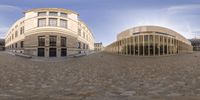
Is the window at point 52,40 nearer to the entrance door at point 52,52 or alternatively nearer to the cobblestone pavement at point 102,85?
the entrance door at point 52,52

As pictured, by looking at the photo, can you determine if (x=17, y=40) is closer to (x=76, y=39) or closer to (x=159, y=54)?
(x=76, y=39)

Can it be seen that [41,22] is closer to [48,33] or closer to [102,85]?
[48,33]

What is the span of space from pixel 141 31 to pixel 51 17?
55.1 feet

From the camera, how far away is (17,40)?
46.8 m

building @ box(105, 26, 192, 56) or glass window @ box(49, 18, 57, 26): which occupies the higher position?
glass window @ box(49, 18, 57, 26)

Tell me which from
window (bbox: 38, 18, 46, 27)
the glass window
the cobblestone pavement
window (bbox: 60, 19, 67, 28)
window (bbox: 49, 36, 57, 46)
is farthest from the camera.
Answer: window (bbox: 60, 19, 67, 28)

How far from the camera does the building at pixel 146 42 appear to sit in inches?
1326

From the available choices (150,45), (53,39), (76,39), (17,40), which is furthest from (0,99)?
(17,40)

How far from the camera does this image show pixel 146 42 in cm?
3391

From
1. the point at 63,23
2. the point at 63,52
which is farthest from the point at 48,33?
the point at 63,52

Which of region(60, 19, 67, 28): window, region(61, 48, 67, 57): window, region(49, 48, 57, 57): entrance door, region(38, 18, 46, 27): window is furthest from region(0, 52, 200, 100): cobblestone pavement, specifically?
region(60, 19, 67, 28): window

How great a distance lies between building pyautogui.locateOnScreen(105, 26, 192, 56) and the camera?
33688 millimetres

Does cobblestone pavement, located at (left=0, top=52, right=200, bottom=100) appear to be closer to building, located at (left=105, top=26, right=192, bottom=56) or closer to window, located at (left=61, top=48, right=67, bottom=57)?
building, located at (left=105, top=26, right=192, bottom=56)

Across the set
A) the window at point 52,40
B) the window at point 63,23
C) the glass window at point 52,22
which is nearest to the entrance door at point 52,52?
the window at point 52,40
